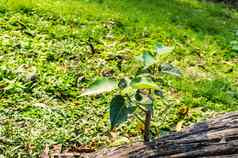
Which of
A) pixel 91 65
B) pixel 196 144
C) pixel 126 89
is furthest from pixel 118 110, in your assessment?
pixel 91 65

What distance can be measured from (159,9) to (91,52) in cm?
216

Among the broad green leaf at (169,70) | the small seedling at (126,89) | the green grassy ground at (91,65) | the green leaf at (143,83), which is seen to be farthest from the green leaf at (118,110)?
the green grassy ground at (91,65)

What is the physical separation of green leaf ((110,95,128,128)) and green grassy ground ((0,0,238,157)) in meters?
0.99

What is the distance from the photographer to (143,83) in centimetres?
249

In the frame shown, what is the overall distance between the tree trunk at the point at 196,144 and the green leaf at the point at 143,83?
1.09 feet

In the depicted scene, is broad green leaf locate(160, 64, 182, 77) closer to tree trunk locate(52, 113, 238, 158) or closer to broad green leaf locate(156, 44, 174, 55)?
broad green leaf locate(156, 44, 174, 55)

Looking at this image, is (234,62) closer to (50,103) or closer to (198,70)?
(198,70)

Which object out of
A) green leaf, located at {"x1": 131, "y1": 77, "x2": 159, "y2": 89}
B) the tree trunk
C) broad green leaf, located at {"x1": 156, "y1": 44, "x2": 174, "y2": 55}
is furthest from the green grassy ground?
green leaf, located at {"x1": 131, "y1": 77, "x2": 159, "y2": 89}

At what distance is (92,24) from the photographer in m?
5.93

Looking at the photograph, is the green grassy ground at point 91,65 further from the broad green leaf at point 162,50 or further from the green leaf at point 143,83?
the green leaf at point 143,83

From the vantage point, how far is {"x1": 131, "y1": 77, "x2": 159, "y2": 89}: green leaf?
8.12 ft

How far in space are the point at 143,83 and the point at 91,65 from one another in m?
2.42

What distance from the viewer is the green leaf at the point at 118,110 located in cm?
256

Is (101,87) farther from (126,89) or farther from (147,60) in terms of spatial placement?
(147,60)
